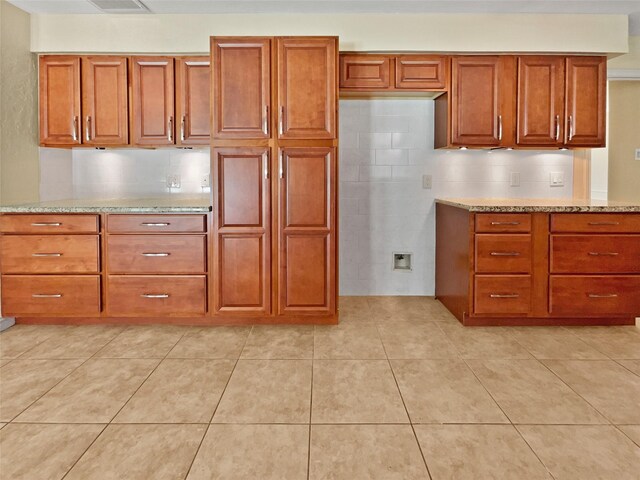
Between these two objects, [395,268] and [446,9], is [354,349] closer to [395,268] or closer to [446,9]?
[395,268]

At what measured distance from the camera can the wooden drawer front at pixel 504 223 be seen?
3482mm

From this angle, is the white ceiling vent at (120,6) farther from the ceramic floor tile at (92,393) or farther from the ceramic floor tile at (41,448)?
the ceramic floor tile at (41,448)

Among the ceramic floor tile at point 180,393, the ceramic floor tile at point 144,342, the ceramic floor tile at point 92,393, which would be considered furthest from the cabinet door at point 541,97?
the ceramic floor tile at point 92,393

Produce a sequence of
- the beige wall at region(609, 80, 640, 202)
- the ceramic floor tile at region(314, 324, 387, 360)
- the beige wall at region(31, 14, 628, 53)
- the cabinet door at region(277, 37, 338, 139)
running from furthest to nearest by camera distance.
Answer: the beige wall at region(609, 80, 640, 202) < the beige wall at region(31, 14, 628, 53) < the cabinet door at region(277, 37, 338, 139) < the ceramic floor tile at region(314, 324, 387, 360)

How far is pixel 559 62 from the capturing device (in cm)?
383

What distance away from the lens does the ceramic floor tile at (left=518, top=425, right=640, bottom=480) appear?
1.76 metres

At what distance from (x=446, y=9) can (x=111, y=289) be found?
122 inches

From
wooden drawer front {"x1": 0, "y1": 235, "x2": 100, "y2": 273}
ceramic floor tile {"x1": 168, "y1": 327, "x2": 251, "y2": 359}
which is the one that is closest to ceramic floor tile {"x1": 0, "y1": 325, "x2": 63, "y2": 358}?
wooden drawer front {"x1": 0, "y1": 235, "x2": 100, "y2": 273}

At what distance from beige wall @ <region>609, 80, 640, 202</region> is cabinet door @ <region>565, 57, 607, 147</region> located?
2.09 m

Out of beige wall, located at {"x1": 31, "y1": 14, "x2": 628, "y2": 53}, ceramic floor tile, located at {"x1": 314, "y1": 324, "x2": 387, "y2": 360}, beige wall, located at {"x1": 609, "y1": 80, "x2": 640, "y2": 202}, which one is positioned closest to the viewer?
ceramic floor tile, located at {"x1": 314, "y1": 324, "x2": 387, "y2": 360}

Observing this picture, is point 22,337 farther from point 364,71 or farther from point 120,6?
point 364,71

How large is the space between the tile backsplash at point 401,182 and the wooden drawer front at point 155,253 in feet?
4.51

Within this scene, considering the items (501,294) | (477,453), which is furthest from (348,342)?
(477,453)

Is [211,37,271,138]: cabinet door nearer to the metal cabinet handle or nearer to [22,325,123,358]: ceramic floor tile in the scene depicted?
the metal cabinet handle
